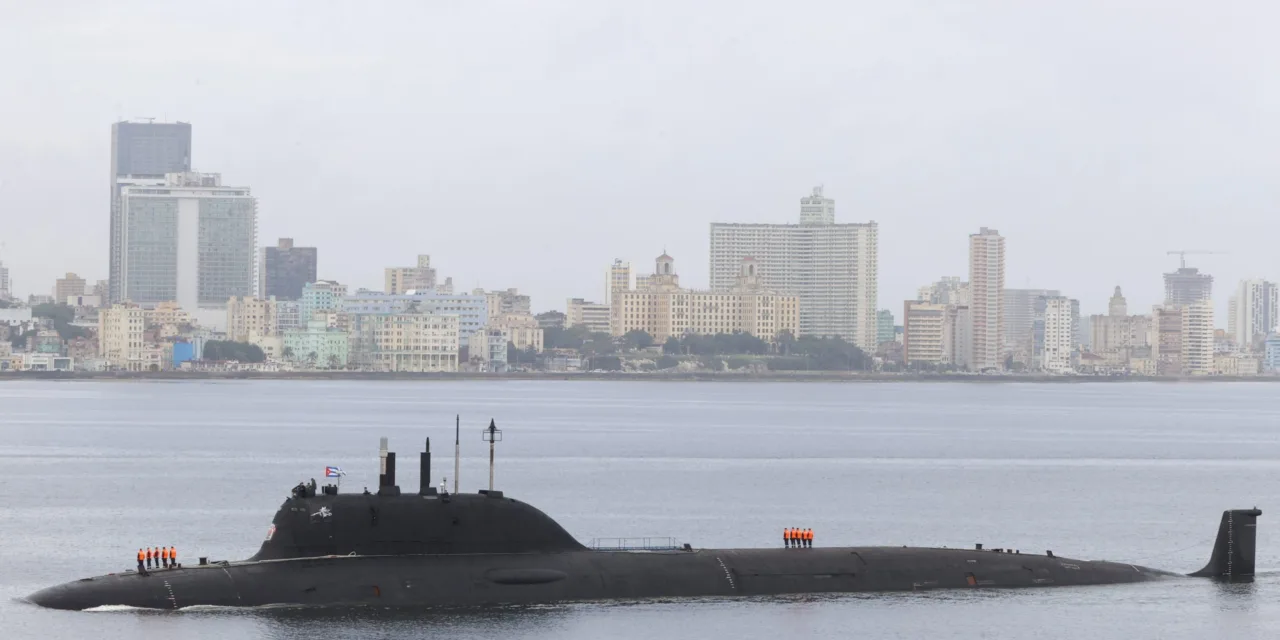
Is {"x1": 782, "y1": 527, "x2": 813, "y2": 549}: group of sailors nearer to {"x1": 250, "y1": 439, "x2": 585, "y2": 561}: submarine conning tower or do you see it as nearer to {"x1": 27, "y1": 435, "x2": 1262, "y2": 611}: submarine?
{"x1": 27, "y1": 435, "x2": 1262, "y2": 611}: submarine

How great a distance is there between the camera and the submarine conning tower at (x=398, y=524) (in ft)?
120

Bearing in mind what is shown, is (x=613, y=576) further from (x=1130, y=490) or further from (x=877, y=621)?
(x=1130, y=490)

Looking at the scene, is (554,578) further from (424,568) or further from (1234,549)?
(1234,549)

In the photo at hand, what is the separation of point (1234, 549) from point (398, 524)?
2103 cm

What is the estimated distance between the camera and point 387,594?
119 ft

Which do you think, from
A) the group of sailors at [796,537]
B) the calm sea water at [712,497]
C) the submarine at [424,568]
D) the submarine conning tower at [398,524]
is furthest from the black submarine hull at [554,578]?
the group of sailors at [796,537]

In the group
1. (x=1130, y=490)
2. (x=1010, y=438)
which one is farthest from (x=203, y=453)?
(x=1010, y=438)

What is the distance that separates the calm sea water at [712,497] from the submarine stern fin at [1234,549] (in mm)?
594

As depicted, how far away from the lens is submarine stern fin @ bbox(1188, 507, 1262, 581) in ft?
147

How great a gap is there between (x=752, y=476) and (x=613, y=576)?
153 ft

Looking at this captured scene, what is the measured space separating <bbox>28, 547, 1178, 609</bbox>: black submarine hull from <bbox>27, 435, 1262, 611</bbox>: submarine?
3 cm

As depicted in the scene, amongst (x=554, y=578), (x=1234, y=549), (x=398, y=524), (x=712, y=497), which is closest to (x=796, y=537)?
(x=554, y=578)

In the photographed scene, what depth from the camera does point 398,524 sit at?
121 ft

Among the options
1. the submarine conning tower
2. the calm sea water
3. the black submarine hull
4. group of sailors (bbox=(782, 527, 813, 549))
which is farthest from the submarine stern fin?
the submarine conning tower
